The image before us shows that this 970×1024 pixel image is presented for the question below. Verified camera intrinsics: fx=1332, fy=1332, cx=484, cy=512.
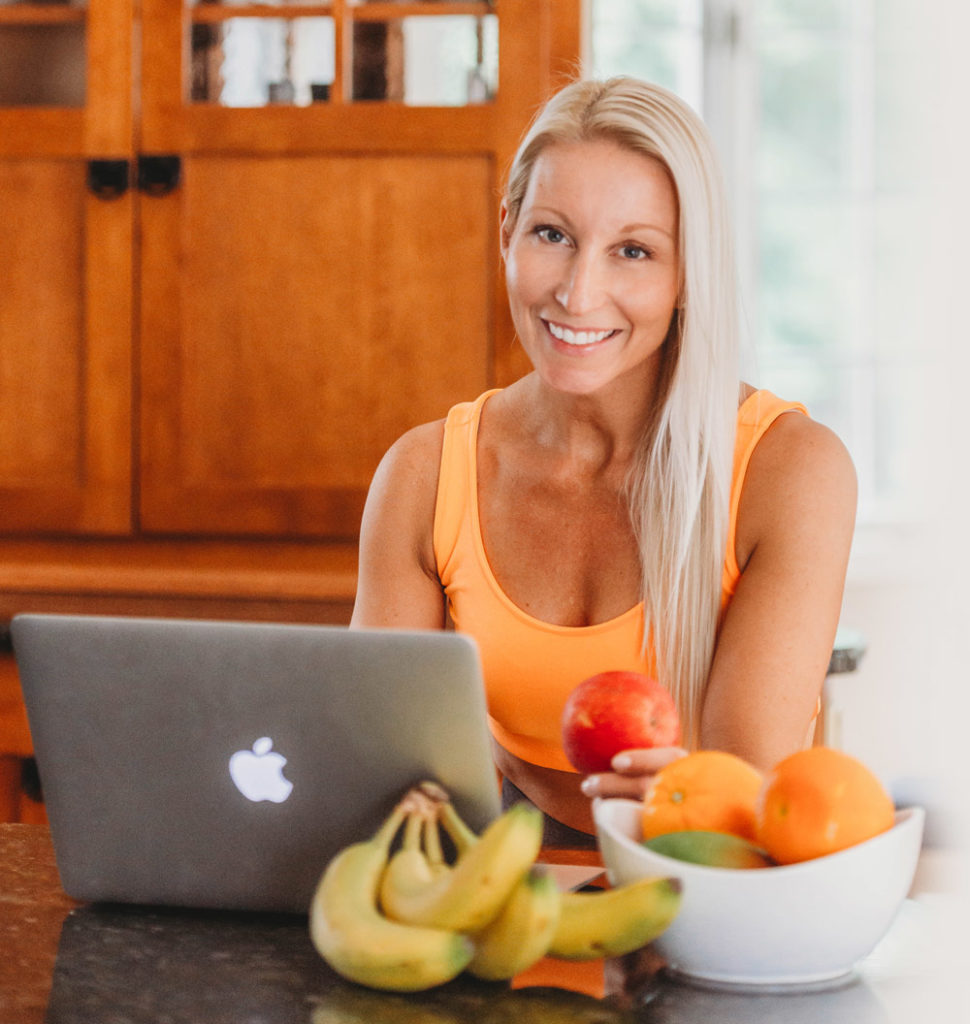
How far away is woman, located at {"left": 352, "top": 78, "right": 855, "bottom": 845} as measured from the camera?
50.4 inches

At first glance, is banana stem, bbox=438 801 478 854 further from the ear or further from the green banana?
the ear

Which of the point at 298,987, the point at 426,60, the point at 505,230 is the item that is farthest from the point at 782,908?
the point at 426,60

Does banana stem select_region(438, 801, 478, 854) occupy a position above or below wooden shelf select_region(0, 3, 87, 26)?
below

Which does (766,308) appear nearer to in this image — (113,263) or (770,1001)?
(113,263)

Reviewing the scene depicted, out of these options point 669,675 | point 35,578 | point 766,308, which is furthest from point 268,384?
point 766,308

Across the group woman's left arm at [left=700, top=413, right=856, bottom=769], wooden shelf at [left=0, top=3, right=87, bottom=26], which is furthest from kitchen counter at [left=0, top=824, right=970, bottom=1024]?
wooden shelf at [left=0, top=3, right=87, bottom=26]

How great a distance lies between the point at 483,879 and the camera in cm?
69

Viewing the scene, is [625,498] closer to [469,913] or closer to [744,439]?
[744,439]

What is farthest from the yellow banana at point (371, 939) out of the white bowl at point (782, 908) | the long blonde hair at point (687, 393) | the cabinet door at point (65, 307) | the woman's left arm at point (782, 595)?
the cabinet door at point (65, 307)

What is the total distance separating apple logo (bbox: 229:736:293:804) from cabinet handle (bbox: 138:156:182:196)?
57.4 inches

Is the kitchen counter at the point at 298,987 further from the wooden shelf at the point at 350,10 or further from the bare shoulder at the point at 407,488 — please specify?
the wooden shelf at the point at 350,10

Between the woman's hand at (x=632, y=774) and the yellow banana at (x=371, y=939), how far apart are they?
6.4 inches

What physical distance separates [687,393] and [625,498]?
0.48 ft

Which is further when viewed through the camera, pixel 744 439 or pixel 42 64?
pixel 42 64
